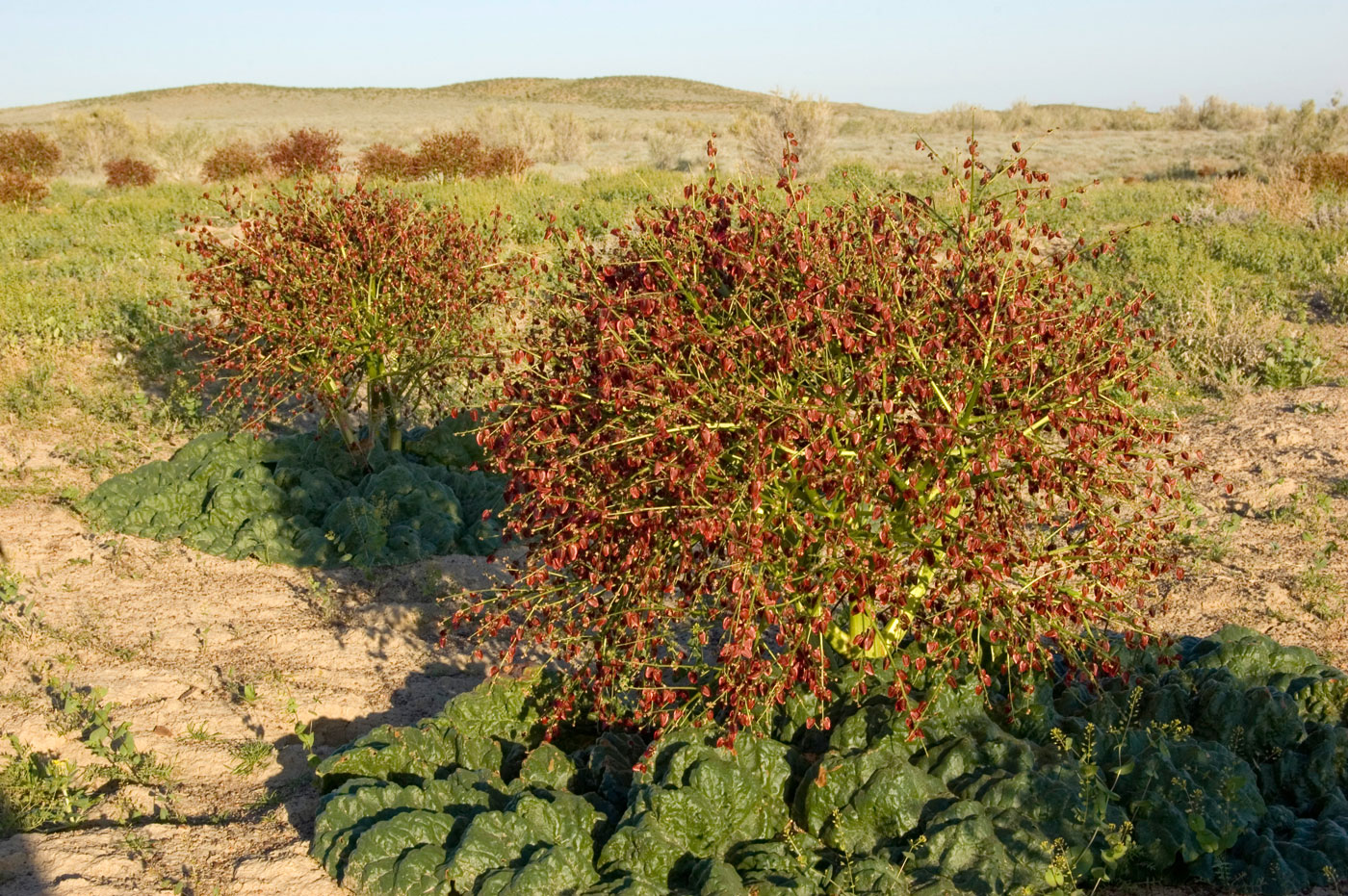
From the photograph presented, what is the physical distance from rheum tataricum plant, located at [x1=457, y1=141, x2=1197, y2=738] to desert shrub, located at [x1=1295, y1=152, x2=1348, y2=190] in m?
17.0

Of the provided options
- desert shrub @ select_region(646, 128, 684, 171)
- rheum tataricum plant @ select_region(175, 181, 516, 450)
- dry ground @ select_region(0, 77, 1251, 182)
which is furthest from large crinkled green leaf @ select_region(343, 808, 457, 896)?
desert shrub @ select_region(646, 128, 684, 171)

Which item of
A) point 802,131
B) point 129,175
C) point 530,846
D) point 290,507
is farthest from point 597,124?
point 530,846

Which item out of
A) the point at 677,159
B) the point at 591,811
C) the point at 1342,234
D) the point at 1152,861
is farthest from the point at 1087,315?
the point at 677,159

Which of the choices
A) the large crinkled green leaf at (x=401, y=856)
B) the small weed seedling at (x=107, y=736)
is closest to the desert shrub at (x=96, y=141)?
the small weed seedling at (x=107, y=736)

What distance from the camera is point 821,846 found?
12.0 feet

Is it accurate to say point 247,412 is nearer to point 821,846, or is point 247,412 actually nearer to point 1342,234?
point 821,846

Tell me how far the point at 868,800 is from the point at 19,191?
2077 cm

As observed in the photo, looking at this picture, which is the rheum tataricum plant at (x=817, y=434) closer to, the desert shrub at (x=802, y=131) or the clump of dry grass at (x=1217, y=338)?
the clump of dry grass at (x=1217, y=338)

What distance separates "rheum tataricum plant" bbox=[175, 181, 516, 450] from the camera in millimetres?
7160

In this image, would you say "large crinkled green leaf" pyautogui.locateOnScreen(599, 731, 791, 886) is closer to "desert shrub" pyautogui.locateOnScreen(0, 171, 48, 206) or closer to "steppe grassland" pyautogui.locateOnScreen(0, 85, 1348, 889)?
"steppe grassland" pyautogui.locateOnScreen(0, 85, 1348, 889)

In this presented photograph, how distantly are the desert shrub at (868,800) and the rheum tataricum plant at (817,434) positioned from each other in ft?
0.73

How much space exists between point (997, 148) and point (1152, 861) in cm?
3545

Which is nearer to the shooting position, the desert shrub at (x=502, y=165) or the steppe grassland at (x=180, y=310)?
the steppe grassland at (x=180, y=310)

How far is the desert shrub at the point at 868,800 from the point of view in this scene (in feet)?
11.1
